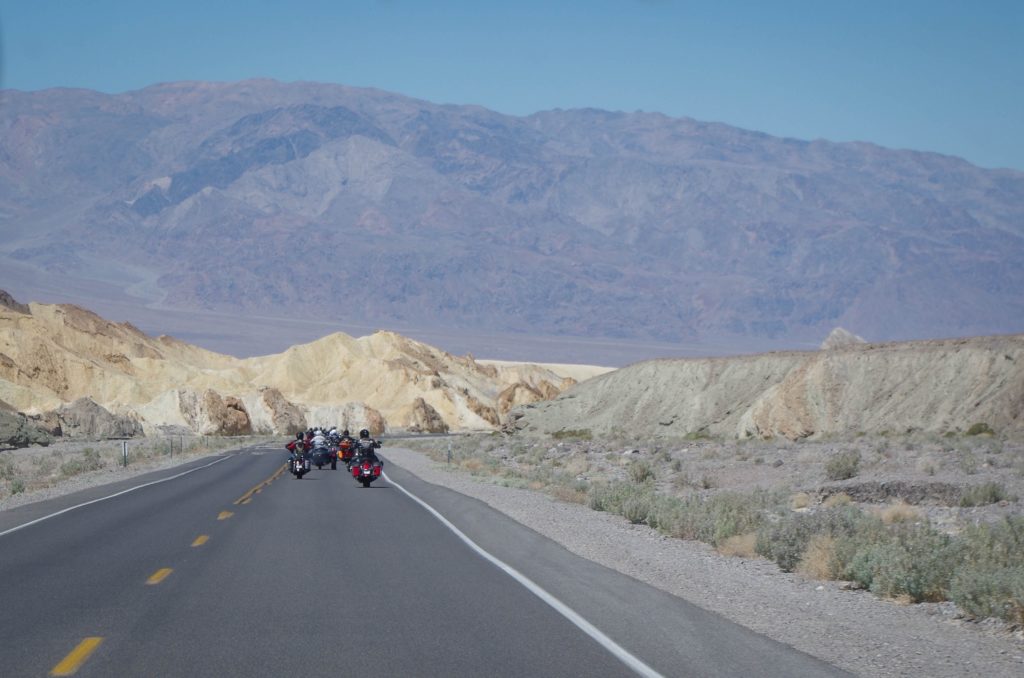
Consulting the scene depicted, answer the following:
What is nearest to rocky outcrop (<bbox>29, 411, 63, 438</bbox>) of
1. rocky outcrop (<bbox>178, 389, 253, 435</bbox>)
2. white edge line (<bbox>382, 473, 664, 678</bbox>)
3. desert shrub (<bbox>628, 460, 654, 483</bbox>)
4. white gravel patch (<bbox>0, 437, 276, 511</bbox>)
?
white gravel patch (<bbox>0, 437, 276, 511</bbox>)

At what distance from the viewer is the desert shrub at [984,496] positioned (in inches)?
903

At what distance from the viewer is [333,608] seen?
11359 millimetres

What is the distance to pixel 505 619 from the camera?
429 inches

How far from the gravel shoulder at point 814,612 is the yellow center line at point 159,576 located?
510 cm

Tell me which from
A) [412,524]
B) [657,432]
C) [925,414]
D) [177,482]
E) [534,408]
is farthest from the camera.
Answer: [534,408]

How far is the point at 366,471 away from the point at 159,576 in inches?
665

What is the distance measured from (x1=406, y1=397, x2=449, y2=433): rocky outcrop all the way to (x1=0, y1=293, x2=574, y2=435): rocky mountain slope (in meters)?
0.11

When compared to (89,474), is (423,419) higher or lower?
lower

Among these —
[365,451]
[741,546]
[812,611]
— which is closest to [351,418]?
[365,451]

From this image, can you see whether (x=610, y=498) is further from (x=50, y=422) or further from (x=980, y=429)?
(x=50, y=422)

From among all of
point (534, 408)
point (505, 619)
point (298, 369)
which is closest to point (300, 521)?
point (505, 619)

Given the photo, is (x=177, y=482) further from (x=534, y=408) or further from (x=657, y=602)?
(x=534, y=408)

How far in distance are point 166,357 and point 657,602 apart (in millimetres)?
115491

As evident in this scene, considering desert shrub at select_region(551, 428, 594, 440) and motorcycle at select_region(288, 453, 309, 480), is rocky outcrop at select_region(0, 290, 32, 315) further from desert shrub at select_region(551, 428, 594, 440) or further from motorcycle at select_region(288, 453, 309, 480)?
motorcycle at select_region(288, 453, 309, 480)
